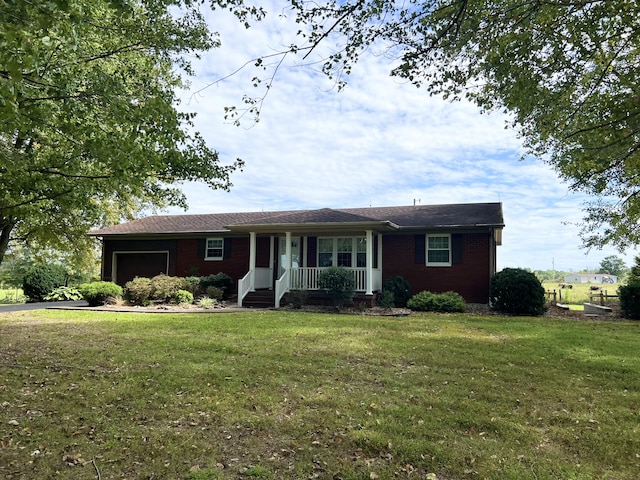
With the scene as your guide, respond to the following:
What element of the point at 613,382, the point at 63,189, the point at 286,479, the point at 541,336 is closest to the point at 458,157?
the point at 541,336

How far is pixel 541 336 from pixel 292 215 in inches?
405

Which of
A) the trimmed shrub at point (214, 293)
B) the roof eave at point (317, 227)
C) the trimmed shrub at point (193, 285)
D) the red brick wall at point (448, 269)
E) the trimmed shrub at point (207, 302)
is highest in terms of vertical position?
the roof eave at point (317, 227)

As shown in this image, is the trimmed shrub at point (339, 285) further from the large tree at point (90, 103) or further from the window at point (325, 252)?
the large tree at point (90, 103)

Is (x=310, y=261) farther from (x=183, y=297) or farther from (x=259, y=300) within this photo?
(x=183, y=297)

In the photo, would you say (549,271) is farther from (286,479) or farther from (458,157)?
(286,479)

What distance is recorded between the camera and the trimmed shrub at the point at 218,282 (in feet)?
59.0

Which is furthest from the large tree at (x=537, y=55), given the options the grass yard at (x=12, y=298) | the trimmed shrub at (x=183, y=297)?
the grass yard at (x=12, y=298)

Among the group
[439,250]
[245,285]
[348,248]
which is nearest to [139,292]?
[245,285]

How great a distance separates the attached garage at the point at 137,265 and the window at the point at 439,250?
1220 centimetres

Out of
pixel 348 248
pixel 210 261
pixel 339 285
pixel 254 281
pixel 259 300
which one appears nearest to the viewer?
pixel 339 285

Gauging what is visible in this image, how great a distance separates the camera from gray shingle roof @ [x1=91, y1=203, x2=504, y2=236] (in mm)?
15820

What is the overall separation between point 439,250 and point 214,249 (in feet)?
33.2

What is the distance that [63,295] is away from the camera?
19.4m

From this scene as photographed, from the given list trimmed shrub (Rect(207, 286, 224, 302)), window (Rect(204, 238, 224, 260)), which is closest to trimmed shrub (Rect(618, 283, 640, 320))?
trimmed shrub (Rect(207, 286, 224, 302))
